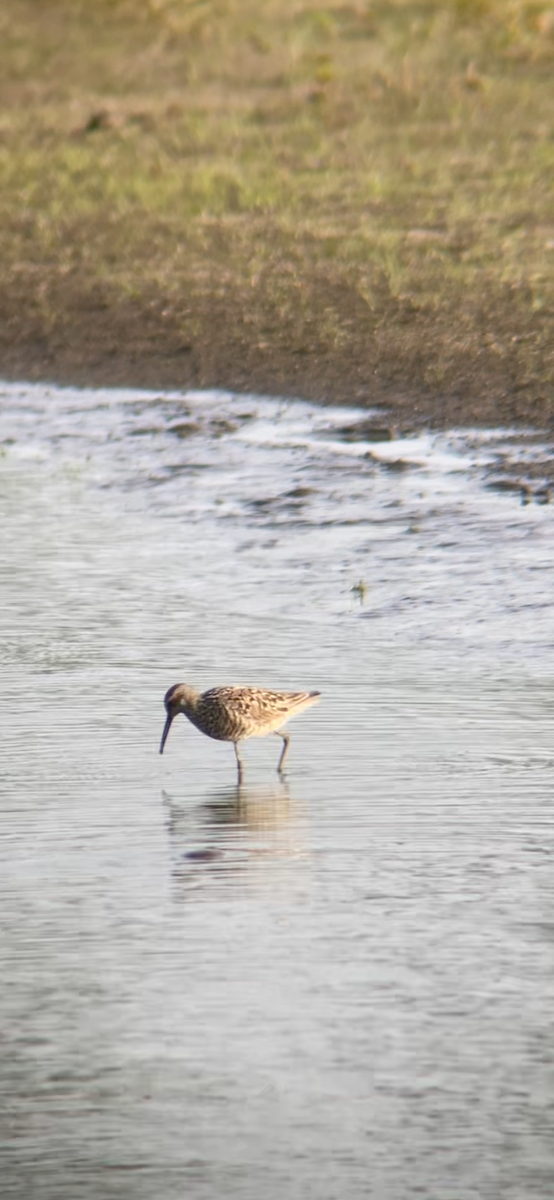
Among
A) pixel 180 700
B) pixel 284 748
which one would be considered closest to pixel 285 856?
pixel 284 748

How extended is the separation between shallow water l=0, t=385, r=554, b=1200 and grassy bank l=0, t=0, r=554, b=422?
3.68 m

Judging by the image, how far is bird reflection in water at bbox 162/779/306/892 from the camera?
7012 millimetres

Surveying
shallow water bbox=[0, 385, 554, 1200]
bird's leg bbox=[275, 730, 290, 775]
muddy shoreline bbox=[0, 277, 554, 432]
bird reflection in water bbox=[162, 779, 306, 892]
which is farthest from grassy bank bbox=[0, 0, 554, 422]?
bird reflection in water bbox=[162, 779, 306, 892]

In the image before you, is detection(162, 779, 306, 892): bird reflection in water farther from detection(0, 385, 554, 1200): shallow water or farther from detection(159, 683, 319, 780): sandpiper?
detection(159, 683, 319, 780): sandpiper

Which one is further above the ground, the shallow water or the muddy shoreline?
the shallow water

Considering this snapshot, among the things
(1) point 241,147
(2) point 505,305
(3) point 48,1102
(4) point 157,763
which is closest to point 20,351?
(2) point 505,305

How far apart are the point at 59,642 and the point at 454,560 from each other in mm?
2262

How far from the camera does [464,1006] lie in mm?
5910

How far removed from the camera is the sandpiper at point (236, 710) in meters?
8.16

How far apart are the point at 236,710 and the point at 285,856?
3.74ft

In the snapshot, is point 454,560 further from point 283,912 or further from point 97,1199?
point 97,1199

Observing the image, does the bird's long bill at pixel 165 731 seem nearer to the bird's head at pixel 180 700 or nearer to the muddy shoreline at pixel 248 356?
the bird's head at pixel 180 700

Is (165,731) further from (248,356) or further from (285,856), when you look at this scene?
(248,356)

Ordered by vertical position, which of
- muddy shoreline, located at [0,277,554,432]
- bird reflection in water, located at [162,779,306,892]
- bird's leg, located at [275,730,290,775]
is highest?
bird reflection in water, located at [162,779,306,892]
